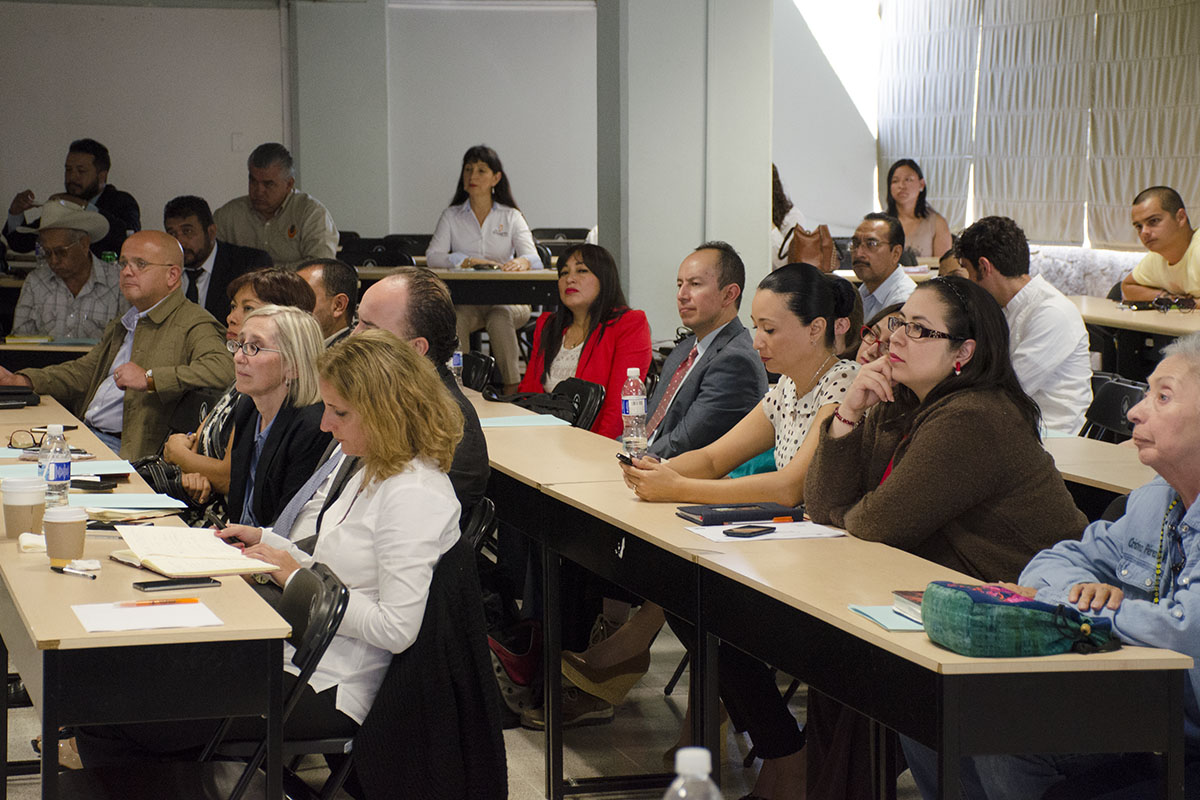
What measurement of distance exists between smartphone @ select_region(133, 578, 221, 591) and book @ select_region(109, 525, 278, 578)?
0.01m

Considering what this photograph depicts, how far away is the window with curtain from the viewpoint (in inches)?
381

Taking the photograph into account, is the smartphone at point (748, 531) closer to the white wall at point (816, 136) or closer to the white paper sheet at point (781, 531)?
the white paper sheet at point (781, 531)

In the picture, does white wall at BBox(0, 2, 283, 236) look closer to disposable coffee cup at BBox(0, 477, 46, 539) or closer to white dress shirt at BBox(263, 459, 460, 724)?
disposable coffee cup at BBox(0, 477, 46, 539)

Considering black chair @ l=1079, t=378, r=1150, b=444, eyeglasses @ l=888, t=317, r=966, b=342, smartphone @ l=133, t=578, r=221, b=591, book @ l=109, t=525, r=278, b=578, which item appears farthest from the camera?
black chair @ l=1079, t=378, r=1150, b=444

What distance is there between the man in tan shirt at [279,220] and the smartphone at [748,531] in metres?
5.37

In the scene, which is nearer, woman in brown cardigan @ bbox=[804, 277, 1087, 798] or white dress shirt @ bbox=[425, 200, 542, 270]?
woman in brown cardigan @ bbox=[804, 277, 1087, 798]

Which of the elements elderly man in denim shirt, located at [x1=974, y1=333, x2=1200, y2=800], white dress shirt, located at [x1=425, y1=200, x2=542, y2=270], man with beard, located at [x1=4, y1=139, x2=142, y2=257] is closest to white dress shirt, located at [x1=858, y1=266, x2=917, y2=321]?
white dress shirt, located at [x1=425, y1=200, x2=542, y2=270]

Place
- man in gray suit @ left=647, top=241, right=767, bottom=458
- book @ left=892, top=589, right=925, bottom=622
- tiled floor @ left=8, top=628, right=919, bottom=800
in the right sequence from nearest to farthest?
book @ left=892, top=589, right=925, bottom=622 < tiled floor @ left=8, top=628, right=919, bottom=800 < man in gray suit @ left=647, top=241, right=767, bottom=458

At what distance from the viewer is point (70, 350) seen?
250 inches

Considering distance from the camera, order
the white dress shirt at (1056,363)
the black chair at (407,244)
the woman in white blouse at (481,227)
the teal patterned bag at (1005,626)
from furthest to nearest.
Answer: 1. the black chair at (407,244)
2. the woman in white blouse at (481,227)
3. the white dress shirt at (1056,363)
4. the teal patterned bag at (1005,626)

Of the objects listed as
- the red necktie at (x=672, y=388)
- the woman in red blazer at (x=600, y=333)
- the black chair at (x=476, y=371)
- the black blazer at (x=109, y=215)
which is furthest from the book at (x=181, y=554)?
the black blazer at (x=109, y=215)

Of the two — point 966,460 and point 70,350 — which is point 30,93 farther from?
point 966,460

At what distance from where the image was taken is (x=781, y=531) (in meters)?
3.07

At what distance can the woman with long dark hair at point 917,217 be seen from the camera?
10273 mm
